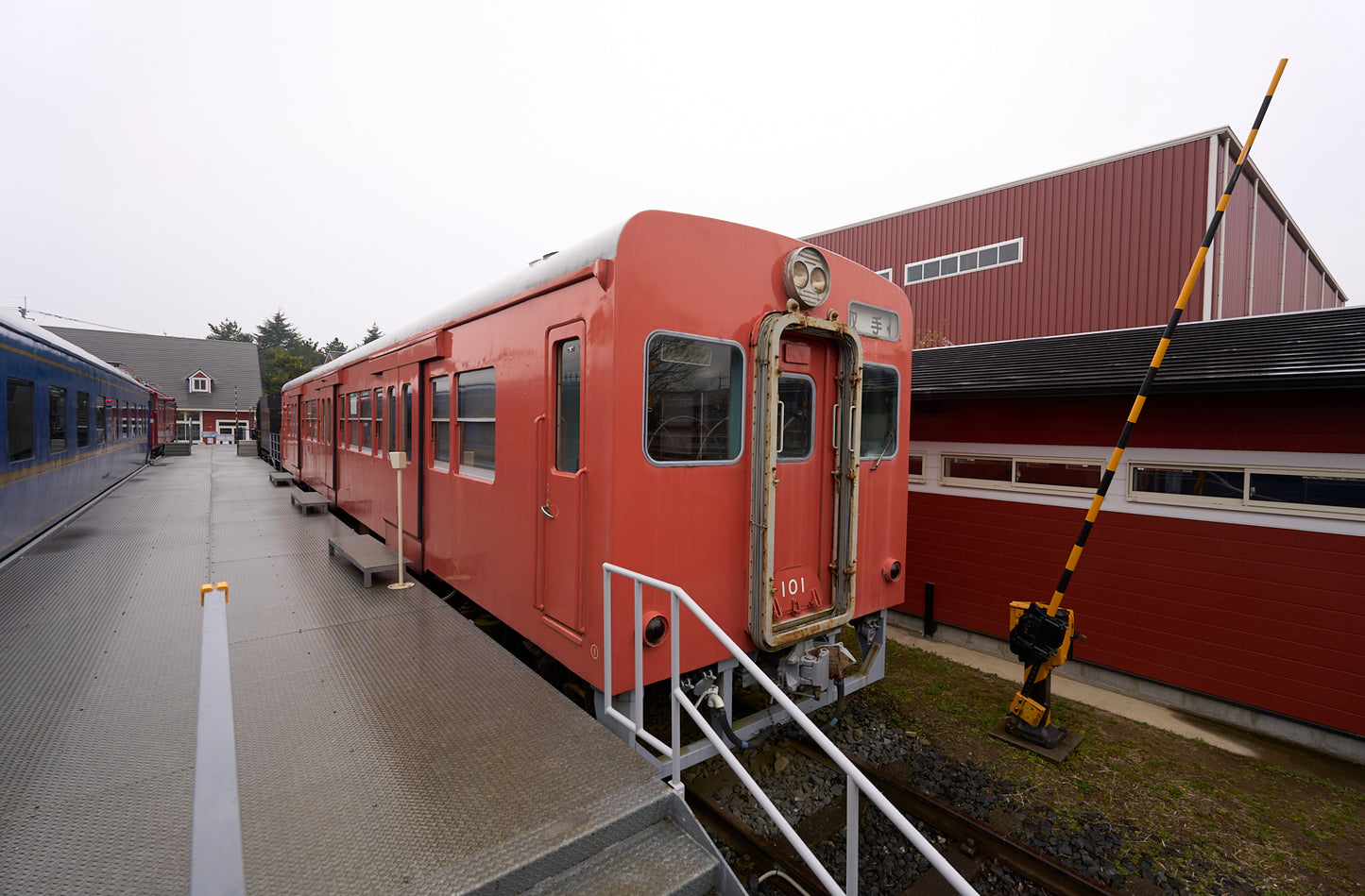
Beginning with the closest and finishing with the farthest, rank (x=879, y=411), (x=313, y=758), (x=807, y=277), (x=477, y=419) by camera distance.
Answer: (x=313, y=758) < (x=807, y=277) < (x=879, y=411) < (x=477, y=419)

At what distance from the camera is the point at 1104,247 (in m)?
12.4

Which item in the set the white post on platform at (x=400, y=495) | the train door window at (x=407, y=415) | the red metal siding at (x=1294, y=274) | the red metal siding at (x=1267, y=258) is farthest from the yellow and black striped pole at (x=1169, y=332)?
the red metal siding at (x=1294, y=274)

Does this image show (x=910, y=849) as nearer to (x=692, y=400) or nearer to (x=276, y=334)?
(x=692, y=400)

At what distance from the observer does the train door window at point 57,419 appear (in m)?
7.89

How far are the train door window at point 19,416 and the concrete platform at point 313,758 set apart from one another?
7.84ft

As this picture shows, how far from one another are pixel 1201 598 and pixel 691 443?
5390 mm

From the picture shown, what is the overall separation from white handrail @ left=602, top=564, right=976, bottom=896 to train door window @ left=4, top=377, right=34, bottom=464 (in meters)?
7.80

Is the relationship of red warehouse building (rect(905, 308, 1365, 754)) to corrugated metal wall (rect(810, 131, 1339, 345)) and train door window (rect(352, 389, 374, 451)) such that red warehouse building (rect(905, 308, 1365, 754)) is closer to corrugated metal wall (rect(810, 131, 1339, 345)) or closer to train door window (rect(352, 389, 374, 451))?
corrugated metal wall (rect(810, 131, 1339, 345))

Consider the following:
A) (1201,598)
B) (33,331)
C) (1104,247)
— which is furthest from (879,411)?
(1104,247)

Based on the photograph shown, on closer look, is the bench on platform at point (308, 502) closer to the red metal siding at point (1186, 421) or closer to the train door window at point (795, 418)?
the train door window at point (795, 418)

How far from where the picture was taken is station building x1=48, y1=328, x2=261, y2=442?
147ft

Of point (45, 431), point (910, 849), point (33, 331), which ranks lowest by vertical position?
point (910, 849)

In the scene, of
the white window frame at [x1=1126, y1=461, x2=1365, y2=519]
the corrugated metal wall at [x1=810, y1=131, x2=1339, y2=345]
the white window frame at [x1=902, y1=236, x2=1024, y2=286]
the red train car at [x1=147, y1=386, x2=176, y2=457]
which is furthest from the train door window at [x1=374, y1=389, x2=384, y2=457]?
the red train car at [x1=147, y1=386, x2=176, y2=457]

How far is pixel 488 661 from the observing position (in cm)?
383
